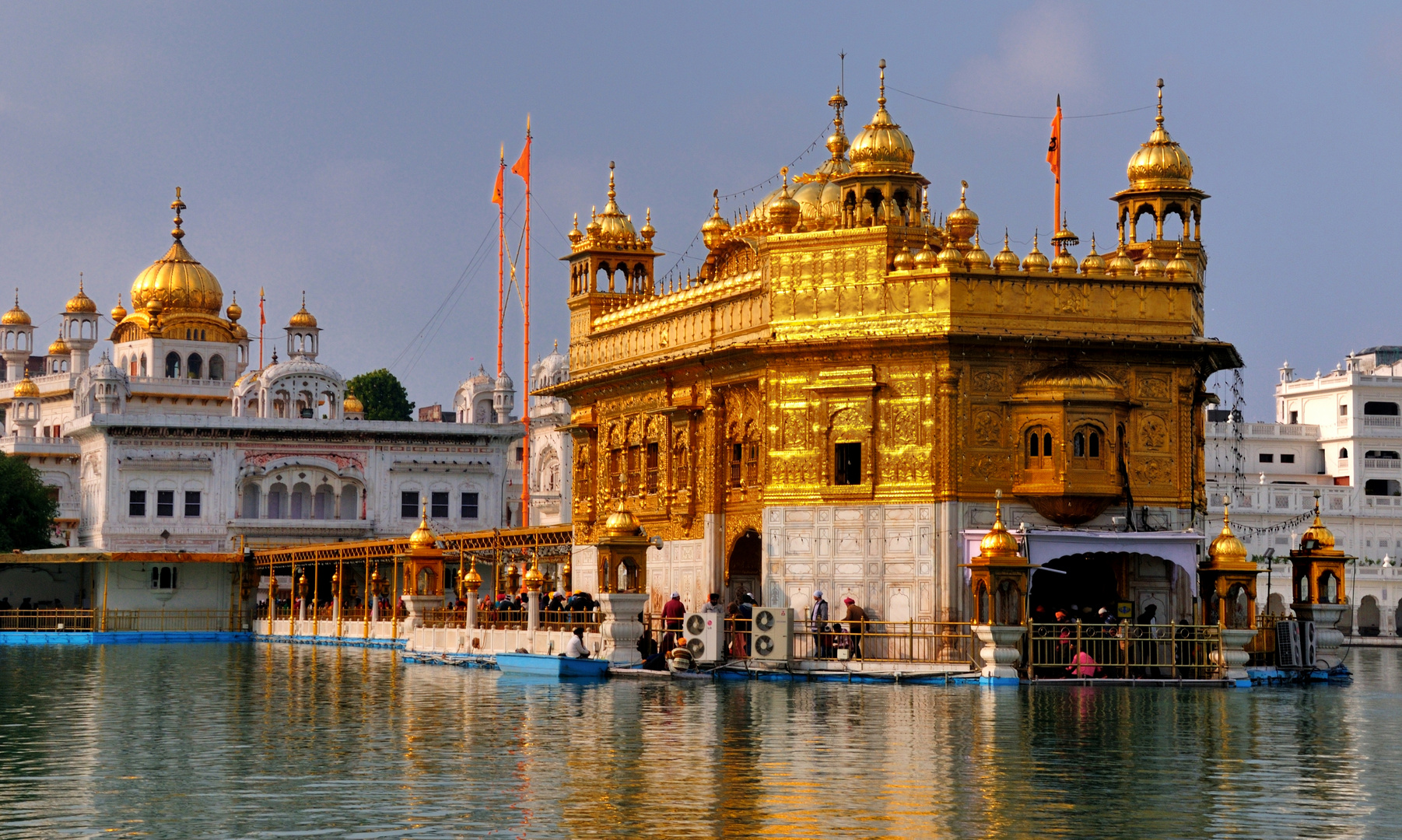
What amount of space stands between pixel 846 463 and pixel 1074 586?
16.3 feet

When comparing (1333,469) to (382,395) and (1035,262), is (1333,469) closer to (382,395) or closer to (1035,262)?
(382,395)

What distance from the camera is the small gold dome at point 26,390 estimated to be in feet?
286

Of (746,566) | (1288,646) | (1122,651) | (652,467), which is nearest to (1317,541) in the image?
(1288,646)

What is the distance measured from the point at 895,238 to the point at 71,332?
217 feet

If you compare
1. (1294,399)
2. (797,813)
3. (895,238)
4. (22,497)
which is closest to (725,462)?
(895,238)

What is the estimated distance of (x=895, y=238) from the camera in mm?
35188

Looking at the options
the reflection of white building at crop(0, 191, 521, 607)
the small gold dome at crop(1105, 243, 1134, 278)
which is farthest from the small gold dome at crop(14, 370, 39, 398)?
the small gold dome at crop(1105, 243, 1134, 278)

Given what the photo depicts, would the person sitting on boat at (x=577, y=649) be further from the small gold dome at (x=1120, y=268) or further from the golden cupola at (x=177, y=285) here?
the golden cupola at (x=177, y=285)

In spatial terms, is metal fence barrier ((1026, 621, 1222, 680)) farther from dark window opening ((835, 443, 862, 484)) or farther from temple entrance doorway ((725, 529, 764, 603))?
temple entrance doorway ((725, 529, 764, 603))

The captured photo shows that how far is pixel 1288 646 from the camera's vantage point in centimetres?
3378

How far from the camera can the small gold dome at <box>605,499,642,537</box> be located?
34.7 metres

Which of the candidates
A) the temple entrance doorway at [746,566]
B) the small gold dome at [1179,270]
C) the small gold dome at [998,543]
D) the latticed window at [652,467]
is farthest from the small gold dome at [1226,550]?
the latticed window at [652,467]

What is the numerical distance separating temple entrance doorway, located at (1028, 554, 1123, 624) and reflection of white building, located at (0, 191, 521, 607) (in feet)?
113

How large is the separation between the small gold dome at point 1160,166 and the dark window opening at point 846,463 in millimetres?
8466
